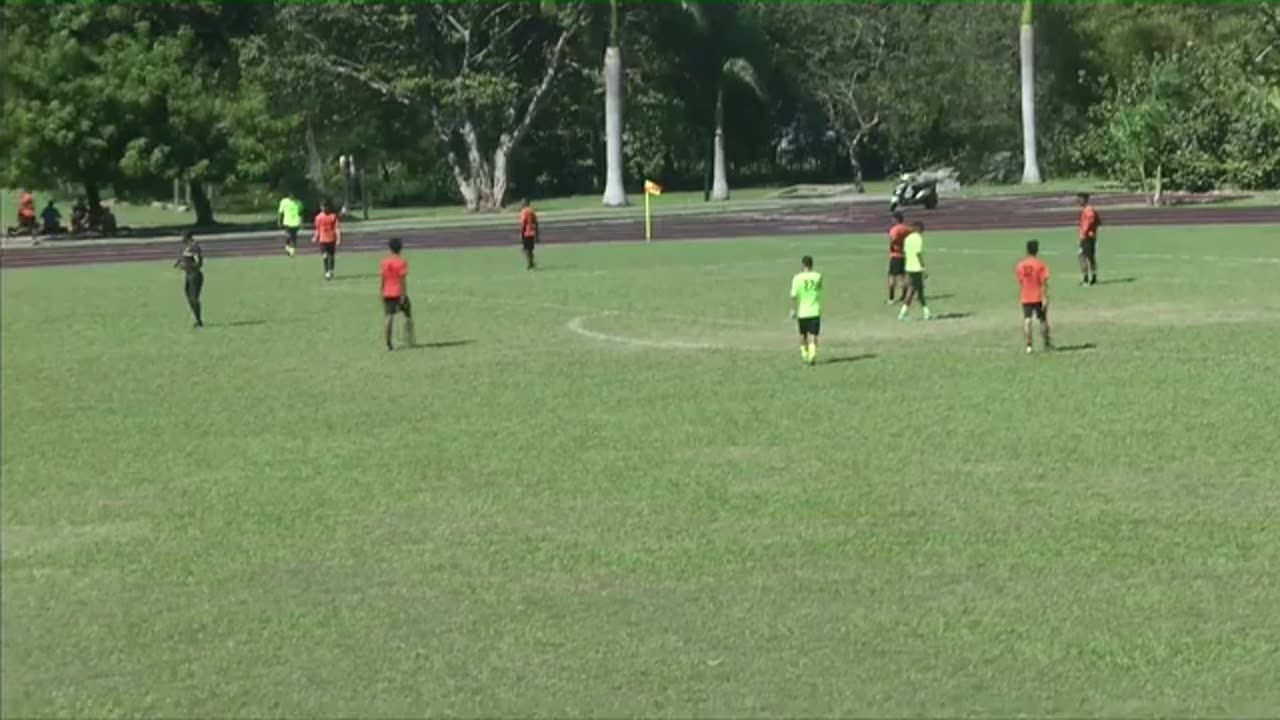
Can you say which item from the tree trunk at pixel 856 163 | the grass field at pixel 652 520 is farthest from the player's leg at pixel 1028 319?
the tree trunk at pixel 856 163

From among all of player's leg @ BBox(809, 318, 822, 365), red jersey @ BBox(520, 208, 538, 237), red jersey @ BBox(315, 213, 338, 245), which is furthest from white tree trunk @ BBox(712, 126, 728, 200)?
player's leg @ BBox(809, 318, 822, 365)

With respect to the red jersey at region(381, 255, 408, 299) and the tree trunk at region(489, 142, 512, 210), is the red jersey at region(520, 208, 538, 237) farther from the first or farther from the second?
the tree trunk at region(489, 142, 512, 210)

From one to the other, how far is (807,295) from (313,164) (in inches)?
2039

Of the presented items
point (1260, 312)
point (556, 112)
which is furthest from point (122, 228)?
point (1260, 312)

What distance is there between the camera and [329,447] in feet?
64.1

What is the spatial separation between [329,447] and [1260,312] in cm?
1473

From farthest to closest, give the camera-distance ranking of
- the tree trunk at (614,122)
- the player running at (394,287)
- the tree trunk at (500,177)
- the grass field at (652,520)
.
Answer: the tree trunk at (500,177)
the tree trunk at (614,122)
the player running at (394,287)
the grass field at (652,520)

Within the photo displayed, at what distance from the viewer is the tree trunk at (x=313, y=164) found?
7444cm

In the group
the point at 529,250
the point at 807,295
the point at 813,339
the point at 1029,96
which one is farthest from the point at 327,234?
the point at 1029,96

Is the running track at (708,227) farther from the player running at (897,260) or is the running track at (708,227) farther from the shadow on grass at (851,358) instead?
the shadow on grass at (851,358)

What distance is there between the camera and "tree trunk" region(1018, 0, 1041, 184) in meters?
74.3

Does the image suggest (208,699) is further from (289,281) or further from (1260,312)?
(289,281)

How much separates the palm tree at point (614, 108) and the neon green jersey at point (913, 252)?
42.0 m

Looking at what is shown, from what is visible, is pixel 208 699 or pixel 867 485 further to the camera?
pixel 867 485
